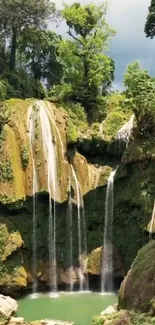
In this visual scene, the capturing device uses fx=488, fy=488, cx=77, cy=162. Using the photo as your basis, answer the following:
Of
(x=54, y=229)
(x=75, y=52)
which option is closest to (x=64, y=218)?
(x=54, y=229)

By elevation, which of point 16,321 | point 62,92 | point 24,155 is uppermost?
point 62,92

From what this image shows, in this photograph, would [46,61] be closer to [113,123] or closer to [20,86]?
[20,86]

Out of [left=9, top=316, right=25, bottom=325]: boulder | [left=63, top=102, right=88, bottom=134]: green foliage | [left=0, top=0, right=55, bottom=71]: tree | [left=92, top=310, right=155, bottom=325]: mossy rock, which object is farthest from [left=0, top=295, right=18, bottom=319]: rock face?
[left=0, top=0, right=55, bottom=71]: tree

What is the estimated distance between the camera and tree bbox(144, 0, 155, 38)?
2411 centimetres

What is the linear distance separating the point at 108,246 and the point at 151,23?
1126cm

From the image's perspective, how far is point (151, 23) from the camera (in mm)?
24359

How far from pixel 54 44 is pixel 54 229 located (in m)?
20.9

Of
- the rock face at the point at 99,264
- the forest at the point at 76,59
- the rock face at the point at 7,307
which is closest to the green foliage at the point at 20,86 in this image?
the forest at the point at 76,59

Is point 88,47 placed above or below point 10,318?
above

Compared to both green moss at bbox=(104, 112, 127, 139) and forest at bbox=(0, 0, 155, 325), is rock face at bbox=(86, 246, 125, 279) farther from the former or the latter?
green moss at bbox=(104, 112, 127, 139)

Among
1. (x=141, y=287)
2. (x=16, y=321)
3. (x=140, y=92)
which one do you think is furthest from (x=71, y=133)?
(x=141, y=287)

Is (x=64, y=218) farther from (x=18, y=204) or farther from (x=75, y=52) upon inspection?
(x=75, y=52)

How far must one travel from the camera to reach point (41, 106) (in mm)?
25359

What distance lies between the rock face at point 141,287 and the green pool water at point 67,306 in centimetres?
384
